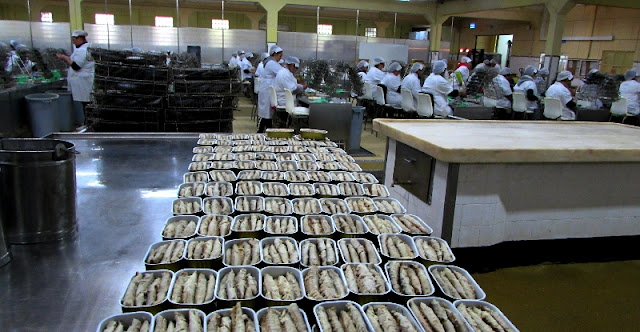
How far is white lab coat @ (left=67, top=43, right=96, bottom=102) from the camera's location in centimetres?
610

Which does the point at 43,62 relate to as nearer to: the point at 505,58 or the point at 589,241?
the point at 589,241

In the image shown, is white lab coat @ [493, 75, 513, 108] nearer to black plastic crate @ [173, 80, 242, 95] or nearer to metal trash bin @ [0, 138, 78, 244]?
black plastic crate @ [173, 80, 242, 95]

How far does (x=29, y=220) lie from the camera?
66.4 inches

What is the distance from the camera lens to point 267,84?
6809mm

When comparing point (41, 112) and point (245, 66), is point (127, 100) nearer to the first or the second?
point (41, 112)

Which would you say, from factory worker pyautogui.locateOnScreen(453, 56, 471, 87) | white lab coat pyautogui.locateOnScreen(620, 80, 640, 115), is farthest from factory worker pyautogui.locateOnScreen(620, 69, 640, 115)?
factory worker pyautogui.locateOnScreen(453, 56, 471, 87)

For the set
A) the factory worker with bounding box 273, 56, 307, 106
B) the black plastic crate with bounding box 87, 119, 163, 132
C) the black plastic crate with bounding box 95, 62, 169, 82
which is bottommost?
the black plastic crate with bounding box 87, 119, 163, 132

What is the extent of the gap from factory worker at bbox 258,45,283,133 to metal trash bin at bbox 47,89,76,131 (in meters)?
2.71

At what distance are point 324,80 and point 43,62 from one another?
16.6 feet

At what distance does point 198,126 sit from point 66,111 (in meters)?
3.40

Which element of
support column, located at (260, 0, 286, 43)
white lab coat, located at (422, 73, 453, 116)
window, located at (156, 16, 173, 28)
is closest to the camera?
white lab coat, located at (422, 73, 453, 116)

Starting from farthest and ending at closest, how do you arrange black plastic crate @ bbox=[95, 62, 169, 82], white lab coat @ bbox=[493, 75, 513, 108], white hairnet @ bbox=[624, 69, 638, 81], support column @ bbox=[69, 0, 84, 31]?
support column @ bbox=[69, 0, 84, 31] < white hairnet @ bbox=[624, 69, 638, 81] < white lab coat @ bbox=[493, 75, 513, 108] < black plastic crate @ bbox=[95, 62, 169, 82]

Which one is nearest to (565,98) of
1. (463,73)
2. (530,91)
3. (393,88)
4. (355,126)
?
(530,91)

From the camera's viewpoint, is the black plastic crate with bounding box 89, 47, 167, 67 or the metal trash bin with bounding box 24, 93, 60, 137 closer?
the black plastic crate with bounding box 89, 47, 167, 67
